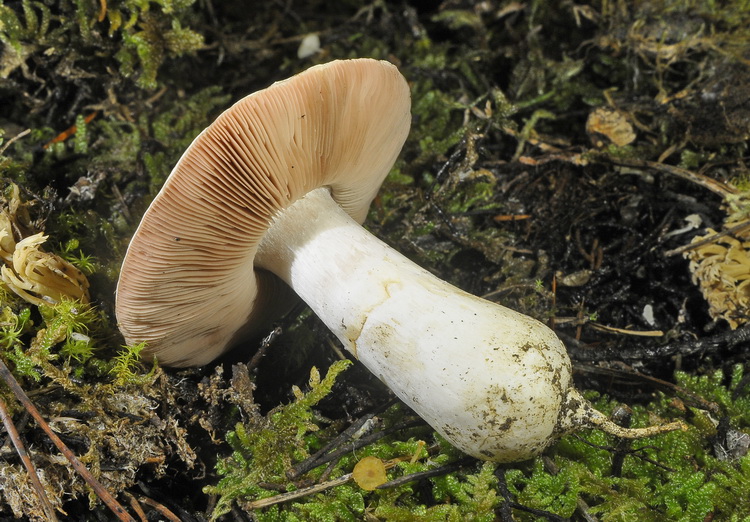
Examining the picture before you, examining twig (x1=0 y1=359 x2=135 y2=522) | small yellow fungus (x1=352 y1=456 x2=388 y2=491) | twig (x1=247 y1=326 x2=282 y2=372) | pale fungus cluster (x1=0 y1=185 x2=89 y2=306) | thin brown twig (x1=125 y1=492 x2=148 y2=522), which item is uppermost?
pale fungus cluster (x1=0 y1=185 x2=89 y2=306)

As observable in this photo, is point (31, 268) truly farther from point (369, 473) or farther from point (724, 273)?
point (724, 273)

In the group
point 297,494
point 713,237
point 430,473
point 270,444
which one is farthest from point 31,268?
point 713,237

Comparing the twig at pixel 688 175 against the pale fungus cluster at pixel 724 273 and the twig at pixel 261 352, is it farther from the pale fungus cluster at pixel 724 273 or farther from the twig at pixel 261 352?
the twig at pixel 261 352

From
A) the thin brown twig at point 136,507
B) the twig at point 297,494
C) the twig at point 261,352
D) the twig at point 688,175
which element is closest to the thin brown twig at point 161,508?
the thin brown twig at point 136,507

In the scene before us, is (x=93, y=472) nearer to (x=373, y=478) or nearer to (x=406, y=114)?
(x=373, y=478)

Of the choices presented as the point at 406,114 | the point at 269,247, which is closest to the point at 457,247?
the point at 406,114

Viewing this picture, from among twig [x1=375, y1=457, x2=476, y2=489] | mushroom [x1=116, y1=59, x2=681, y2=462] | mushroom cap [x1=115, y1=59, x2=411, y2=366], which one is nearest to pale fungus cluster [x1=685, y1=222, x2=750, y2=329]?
mushroom [x1=116, y1=59, x2=681, y2=462]

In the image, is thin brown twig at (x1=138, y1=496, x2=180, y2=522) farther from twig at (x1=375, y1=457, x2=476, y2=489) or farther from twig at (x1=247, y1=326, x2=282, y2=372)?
twig at (x1=375, y1=457, x2=476, y2=489)
